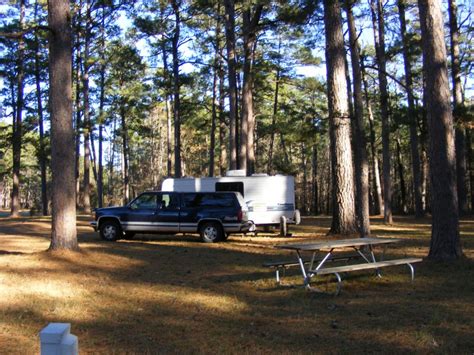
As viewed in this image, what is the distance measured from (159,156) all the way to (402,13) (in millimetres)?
47475

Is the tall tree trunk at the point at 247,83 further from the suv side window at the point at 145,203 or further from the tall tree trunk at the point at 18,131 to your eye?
the tall tree trunk at the point at 18,131

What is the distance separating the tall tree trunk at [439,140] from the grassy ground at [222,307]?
1.93 ft

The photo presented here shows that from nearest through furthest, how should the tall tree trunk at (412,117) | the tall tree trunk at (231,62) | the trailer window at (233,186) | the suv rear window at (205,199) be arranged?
the suv rear window at (205,199)
the trailer window at (233,186)
the tall tree trunk at (231,62)
the tall tree trunk at (412,117)

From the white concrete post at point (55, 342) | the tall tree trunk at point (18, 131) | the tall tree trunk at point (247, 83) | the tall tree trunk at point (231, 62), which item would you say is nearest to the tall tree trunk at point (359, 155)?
the tall tree trunk at point (247, 83)

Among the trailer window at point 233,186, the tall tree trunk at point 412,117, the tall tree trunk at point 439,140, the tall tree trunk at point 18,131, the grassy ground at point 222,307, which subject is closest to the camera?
the grassy ground at point 222,307

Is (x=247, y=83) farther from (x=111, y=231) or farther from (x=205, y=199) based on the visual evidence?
(x=111, y=231)

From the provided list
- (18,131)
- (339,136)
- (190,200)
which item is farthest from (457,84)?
(18,131)

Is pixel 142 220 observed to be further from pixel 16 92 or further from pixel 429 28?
pixel 16 92

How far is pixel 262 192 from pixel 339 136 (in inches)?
213

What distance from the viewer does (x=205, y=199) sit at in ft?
54.0

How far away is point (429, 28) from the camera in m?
10.1

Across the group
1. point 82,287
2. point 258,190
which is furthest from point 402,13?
point 82,287

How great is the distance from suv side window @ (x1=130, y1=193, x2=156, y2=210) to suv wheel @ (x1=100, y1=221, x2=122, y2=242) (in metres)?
0.81

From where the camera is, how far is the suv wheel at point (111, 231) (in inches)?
647
